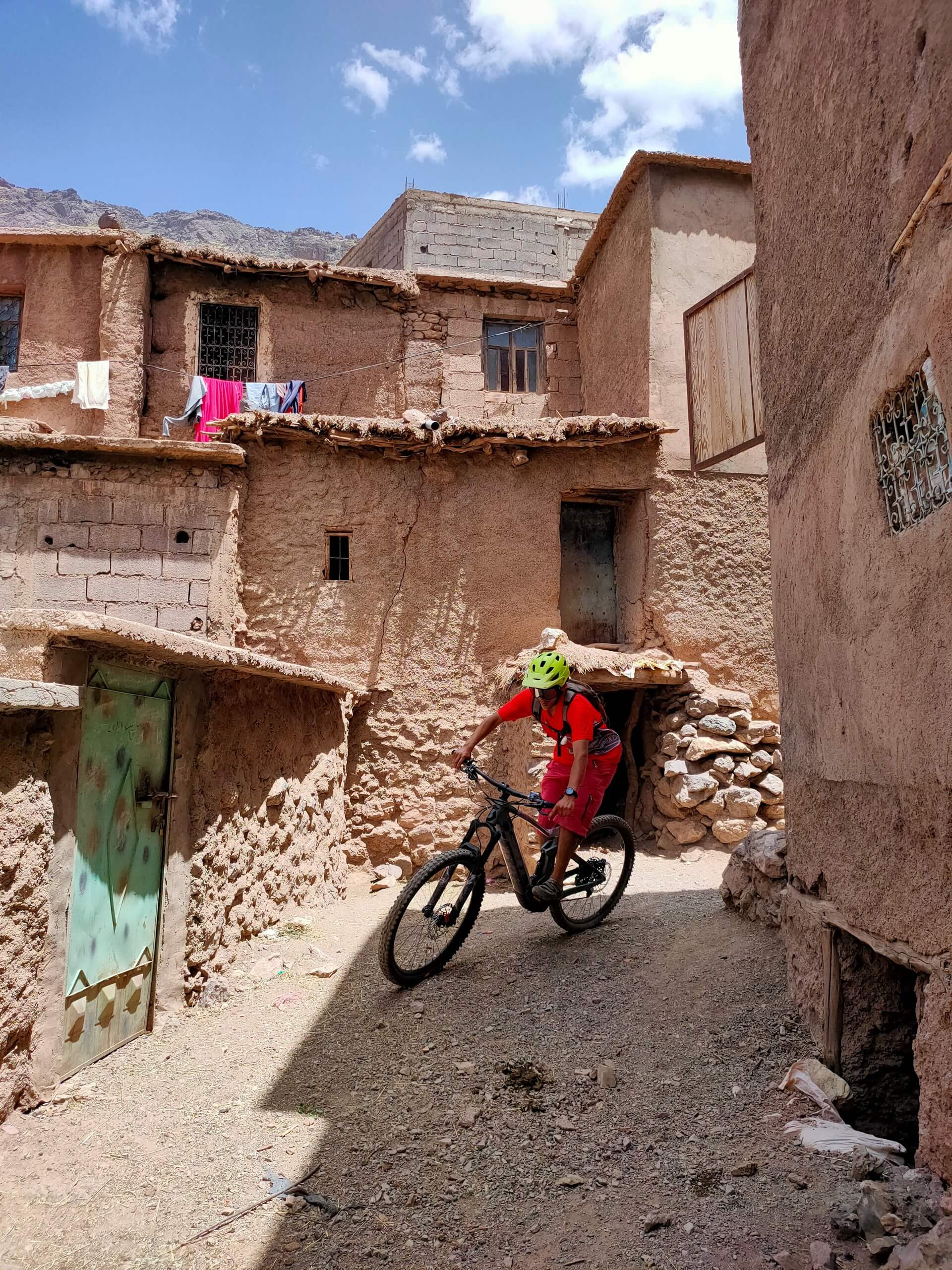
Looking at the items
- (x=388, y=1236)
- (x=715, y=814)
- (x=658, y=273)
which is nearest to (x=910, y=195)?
(x=388, y=1236)

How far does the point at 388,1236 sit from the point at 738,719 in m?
6.89

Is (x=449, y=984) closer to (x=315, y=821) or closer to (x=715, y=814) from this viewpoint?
(x=315, y=821)

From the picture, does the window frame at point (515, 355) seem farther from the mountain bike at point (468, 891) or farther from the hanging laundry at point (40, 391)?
the mountain bike at point (468, 891)

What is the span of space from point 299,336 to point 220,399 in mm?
1586

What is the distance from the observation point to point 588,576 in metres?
10.6

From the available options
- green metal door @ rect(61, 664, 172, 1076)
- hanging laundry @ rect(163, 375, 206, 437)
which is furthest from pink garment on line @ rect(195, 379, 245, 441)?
green metal door @ rect(61, 664, 172, 1076)

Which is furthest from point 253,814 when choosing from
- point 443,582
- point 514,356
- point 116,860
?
point 514,356

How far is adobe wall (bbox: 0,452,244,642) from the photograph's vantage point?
29.6ft

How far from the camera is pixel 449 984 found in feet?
15.3

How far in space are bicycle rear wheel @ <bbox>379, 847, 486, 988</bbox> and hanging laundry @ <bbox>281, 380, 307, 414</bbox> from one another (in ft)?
29.5

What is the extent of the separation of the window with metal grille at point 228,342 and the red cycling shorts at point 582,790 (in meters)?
9.52

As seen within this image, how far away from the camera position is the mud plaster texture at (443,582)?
928cm

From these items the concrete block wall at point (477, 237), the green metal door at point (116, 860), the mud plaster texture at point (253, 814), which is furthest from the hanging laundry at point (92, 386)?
the green metal door at point (116, 860)

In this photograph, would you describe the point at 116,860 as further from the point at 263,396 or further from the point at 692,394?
the point at 263,396
